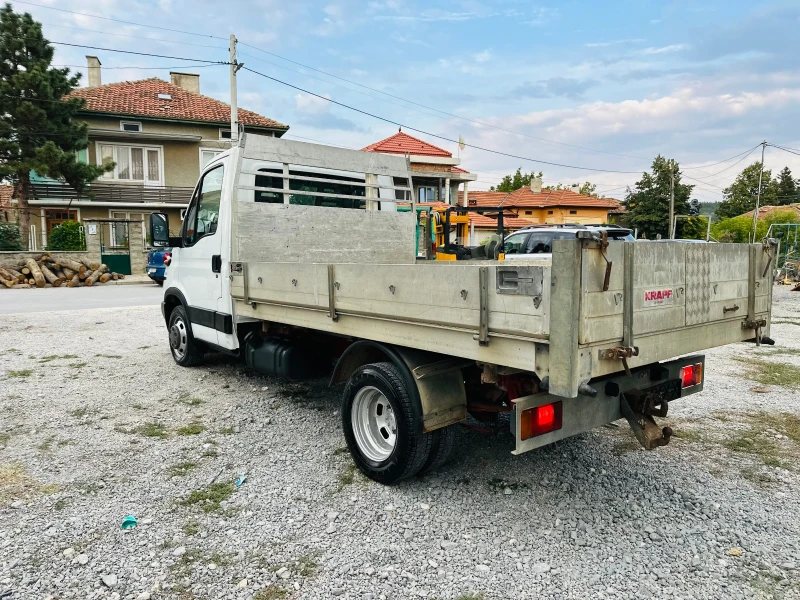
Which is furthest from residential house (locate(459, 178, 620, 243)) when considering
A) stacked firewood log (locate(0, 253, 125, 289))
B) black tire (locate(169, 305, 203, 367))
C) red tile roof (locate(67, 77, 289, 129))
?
black tire (locate(169, 305, 203, 367))

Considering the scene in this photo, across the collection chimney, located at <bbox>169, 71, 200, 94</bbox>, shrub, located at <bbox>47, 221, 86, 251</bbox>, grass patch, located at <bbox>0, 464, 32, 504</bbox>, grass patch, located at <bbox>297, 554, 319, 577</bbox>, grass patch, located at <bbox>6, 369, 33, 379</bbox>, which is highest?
chimney, located at <bbox>169, 71, 200, 94</bbox>

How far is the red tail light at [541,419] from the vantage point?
2.88 metres

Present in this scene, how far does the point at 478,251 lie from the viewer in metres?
16.5

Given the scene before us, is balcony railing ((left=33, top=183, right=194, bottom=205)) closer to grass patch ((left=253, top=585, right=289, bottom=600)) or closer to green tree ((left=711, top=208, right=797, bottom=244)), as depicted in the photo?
grass patch ((left=253, top=585, right=289, bottom=600))

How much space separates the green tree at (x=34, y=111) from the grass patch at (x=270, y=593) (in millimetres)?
25191

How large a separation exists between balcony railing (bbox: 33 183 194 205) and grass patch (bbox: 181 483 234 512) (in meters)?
26.6

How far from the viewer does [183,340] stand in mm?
7051

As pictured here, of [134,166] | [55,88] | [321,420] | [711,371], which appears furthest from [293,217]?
[134,166]

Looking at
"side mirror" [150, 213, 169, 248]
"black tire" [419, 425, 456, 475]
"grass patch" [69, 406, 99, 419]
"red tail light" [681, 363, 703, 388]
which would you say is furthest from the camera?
"side mirror" [150, 213, 169, 248]

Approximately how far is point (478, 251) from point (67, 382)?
12.0 metres

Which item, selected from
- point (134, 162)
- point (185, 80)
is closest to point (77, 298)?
point (134, 162)

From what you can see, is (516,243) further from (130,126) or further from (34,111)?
(130,126)

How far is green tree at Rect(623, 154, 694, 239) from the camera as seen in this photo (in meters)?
44.4

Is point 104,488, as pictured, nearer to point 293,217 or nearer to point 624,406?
point 293,217
